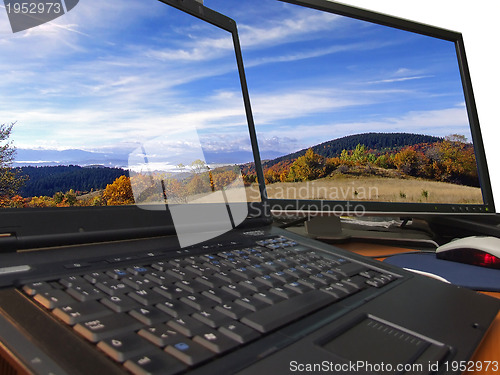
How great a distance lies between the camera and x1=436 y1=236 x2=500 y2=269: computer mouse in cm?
75

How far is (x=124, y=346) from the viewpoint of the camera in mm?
242

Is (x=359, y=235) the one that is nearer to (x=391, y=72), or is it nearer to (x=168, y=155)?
(x=391, y=72)

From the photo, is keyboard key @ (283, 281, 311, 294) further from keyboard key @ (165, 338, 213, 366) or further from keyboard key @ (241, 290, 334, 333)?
keyboard key @ (165, 338, 213, 366)

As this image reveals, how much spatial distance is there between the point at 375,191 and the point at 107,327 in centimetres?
79

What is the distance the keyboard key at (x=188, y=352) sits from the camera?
0.24 metres

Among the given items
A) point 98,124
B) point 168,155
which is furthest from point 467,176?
point 98,124

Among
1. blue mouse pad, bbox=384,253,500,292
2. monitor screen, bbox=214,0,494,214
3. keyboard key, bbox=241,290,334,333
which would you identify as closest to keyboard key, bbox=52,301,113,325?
keyboard key, bbox=241,290,334,333

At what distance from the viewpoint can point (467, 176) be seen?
97 centimetres

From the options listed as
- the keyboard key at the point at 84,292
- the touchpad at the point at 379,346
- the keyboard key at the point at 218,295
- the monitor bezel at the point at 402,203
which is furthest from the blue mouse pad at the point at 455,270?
the keyboard key at the point at 84,292

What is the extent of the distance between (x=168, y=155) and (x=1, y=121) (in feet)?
0.79

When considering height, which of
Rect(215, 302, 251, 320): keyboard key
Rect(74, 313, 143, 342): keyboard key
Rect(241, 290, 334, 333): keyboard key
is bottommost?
Rect(241, 290, 334, 333): keyboard key

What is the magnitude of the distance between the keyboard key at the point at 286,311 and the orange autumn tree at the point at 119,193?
0.91 feet

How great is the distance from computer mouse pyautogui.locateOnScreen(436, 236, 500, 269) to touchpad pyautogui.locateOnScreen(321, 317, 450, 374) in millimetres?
495
